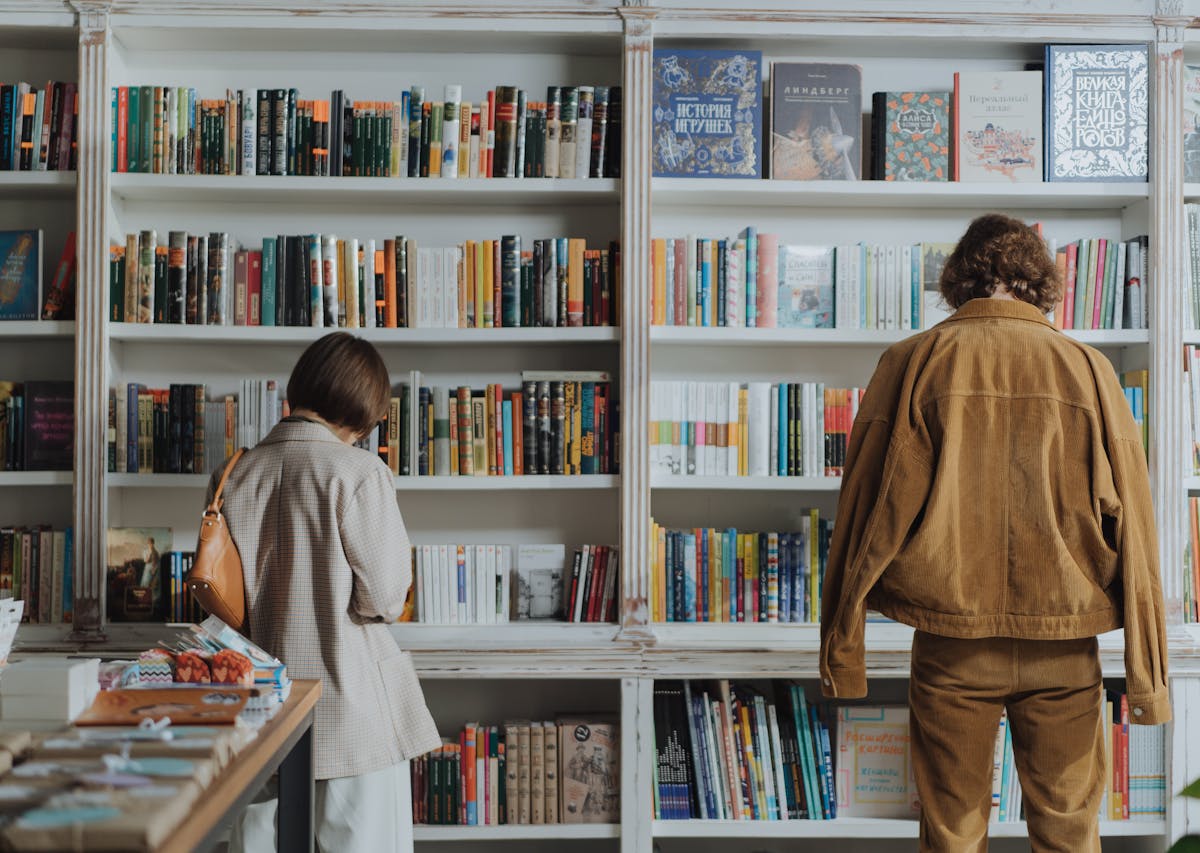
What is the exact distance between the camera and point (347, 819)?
1897mm

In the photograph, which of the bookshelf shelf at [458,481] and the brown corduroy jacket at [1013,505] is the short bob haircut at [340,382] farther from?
the brown corduroy jacket at [1013,505]

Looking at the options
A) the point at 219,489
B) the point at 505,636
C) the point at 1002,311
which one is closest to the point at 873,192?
the point at 1002,311

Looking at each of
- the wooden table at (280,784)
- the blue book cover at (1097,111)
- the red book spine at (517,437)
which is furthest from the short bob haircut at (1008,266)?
the wooden table at (280,784)

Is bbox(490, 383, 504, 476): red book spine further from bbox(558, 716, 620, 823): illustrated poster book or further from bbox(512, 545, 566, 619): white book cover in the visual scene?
bbox(558, 716, 620, 823): illustrated poster book

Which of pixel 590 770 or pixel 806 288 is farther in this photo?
pixel 806 288

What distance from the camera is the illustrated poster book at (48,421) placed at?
107 inches

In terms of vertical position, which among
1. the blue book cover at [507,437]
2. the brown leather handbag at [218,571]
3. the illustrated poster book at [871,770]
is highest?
the blue book cover at [507,437]

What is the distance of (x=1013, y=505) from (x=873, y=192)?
3.70ft

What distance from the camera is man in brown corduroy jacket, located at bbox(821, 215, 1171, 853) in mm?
1906

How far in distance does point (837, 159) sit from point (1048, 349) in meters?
1.02

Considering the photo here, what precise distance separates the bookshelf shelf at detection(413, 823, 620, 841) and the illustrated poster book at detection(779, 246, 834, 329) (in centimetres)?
139

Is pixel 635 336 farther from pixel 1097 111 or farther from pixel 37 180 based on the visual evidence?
pixel 37 180

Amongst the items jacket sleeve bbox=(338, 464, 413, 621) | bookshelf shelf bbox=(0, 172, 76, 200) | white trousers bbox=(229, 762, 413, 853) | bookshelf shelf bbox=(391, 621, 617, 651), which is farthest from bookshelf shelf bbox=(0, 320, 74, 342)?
white trousers bbox=(229, 762, 413, 853)

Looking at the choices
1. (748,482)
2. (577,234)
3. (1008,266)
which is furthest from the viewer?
(577,234)
